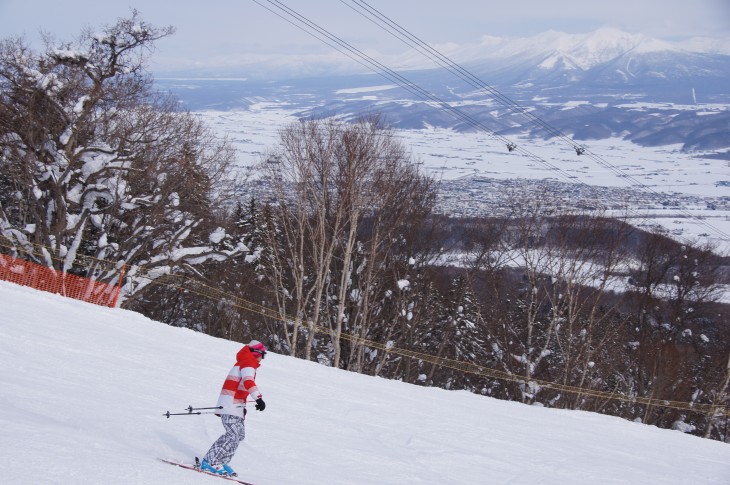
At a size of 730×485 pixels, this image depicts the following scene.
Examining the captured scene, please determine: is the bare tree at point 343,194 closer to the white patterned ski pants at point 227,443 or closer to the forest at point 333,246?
the forest at point 333,246

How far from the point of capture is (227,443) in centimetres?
782

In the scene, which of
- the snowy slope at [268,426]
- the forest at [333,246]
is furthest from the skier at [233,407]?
the forest at [333,246]

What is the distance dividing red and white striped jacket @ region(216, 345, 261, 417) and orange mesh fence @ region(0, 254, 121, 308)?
1308 centimetres

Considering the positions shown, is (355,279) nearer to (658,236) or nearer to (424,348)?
(424,348)

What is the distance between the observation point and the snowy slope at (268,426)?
7.47 m

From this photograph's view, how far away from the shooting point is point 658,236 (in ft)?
123

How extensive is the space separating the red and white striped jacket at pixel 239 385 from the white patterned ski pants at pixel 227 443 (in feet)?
0.33

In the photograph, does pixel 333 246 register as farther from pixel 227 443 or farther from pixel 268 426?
pixel 227 443

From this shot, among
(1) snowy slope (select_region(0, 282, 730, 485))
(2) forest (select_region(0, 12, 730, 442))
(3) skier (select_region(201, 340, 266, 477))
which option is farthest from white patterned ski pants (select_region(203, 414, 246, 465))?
(2) forest (select_region(0, 12, 730, 442))

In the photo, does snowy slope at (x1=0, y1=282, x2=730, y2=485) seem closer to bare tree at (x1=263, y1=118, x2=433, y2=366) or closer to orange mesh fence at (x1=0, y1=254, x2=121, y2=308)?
orange mesh fence at (x1=0, y1=254, x2=121, y2=308)

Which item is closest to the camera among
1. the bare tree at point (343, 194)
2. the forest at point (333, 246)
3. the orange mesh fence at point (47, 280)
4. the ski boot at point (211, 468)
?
the ski boot at point (211, 468)

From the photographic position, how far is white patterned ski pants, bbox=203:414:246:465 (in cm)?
778

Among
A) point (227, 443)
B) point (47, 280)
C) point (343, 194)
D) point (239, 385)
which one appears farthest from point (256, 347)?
point (343, 194)

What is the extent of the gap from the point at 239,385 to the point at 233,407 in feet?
0.87
